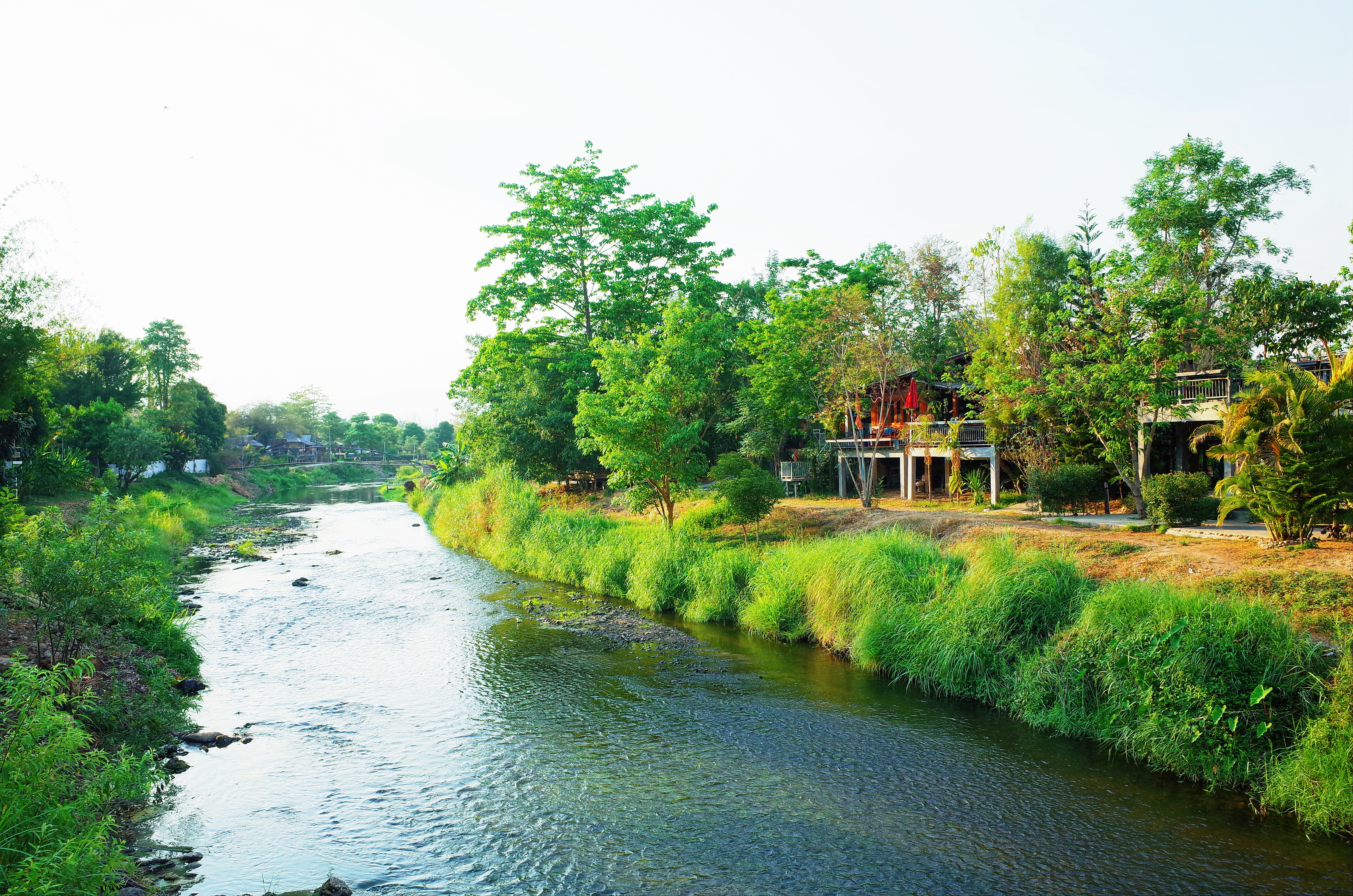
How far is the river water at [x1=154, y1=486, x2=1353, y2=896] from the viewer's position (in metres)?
8.91

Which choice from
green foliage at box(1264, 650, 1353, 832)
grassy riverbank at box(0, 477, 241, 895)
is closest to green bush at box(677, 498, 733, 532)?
grassy riverbank at box(0, 477, 241, 895)

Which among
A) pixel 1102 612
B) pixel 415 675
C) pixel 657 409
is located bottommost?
pixel 415 675

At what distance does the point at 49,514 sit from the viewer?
1238cm

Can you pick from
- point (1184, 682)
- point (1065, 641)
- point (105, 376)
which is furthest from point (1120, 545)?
point (105, 376)

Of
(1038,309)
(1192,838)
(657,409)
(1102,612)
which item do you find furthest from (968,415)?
(1192,838)

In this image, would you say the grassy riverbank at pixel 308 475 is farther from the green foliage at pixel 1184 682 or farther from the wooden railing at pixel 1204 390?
the green foliage at pixel 1184 682

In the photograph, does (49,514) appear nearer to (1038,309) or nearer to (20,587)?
(20,587)

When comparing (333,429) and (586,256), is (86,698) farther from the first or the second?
(333,429)

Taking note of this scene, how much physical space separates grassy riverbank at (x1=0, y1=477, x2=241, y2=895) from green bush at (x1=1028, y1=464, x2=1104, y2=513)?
21.3m

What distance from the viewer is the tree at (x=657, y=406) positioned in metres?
25.3

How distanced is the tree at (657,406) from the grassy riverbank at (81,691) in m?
→ 12.6

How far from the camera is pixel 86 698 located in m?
9.52

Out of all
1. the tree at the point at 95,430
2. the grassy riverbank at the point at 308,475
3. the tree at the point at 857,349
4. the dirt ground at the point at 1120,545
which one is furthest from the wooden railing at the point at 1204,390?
the grassy riverbank at the point at 308,475

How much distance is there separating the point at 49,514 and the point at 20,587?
1.17 meters
